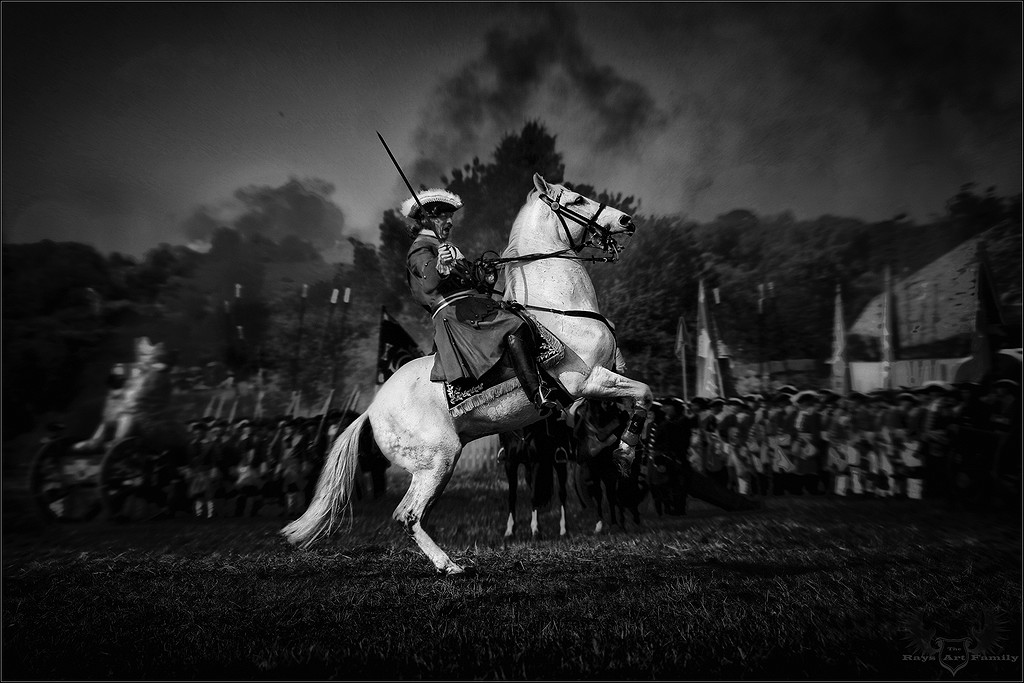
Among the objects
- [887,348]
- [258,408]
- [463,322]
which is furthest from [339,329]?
[887,348]

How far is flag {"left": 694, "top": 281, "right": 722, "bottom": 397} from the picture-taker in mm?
6547

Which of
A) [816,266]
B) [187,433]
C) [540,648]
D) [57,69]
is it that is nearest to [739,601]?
[540,648]

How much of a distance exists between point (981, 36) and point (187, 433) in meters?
8.82

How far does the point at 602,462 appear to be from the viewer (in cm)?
510

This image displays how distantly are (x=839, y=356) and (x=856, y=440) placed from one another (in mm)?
955

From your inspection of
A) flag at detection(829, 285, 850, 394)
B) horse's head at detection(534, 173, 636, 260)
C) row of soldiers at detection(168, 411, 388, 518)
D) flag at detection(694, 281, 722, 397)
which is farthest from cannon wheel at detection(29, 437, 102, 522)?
flag at detection(829, 285, 850, 394)

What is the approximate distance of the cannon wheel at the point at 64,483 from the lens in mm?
4695

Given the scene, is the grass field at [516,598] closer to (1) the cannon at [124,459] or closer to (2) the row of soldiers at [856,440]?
(1) the cannon at [124,459]

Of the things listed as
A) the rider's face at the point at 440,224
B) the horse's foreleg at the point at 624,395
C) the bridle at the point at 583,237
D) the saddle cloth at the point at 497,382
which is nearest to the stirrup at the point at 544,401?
the saddle cloth at the point at 497,382

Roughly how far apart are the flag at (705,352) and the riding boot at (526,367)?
120 inches

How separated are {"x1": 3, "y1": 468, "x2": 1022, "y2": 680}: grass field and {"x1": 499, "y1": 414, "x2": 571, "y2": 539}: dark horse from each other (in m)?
0.41

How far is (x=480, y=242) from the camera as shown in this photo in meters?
6.11

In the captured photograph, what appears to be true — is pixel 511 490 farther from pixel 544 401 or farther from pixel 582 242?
pixel 582 242

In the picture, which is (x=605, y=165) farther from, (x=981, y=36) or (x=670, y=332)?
(x=981, y=36)
